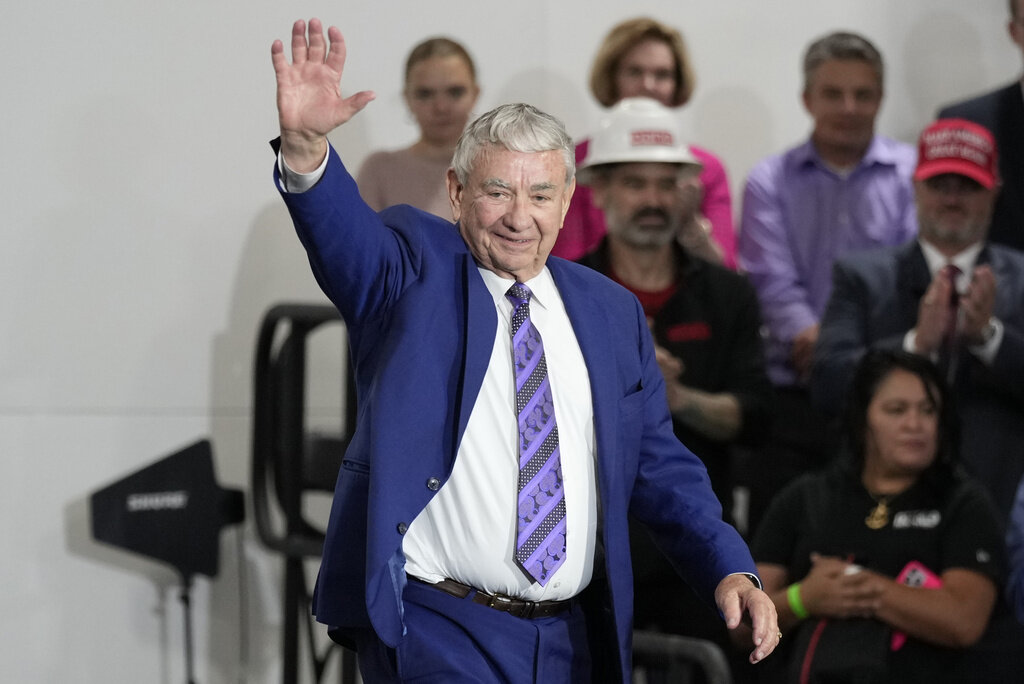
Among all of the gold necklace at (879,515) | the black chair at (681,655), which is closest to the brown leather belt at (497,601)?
the black chair at (681,655)

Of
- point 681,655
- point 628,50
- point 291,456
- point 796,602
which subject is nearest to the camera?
point 681,655

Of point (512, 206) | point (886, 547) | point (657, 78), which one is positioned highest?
point (657, 78)

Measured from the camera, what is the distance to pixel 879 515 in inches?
141

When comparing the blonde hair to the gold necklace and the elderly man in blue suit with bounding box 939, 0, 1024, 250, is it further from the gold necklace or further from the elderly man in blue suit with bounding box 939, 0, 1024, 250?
the gold necklace

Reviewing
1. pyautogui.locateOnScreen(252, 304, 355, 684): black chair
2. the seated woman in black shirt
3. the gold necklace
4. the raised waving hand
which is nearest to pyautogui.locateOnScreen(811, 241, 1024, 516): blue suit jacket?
the seated woman in black shirt

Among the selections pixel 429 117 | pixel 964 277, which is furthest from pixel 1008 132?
pixel 429 117

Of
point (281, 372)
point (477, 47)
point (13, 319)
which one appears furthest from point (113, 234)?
point (477, 47)

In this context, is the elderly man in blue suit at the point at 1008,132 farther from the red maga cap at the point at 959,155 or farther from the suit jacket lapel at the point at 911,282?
the suit jacket lapel at the point at 911,282

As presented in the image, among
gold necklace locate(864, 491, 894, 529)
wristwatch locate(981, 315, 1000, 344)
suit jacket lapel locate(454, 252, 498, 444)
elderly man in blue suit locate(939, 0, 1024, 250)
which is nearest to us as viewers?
suit jacket lapel locate(454, 252, 498, 444)

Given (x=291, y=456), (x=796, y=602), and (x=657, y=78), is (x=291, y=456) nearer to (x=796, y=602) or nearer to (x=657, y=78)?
(x=796, y=602)

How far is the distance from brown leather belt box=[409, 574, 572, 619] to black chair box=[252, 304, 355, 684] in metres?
1.94

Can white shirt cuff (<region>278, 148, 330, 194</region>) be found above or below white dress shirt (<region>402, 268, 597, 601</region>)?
above

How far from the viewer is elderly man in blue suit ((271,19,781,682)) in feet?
6.81

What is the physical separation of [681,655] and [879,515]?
2.32 ft
